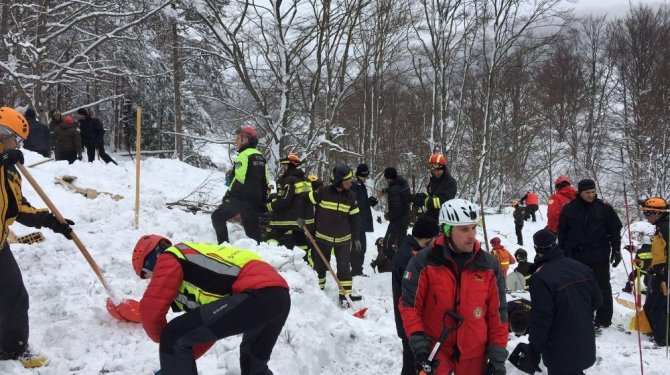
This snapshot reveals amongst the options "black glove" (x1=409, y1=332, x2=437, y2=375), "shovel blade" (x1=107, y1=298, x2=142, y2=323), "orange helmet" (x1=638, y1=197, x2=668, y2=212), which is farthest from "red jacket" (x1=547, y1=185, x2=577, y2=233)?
"shovel blade" (x1=107, y1=298, x2=142, y2=323)

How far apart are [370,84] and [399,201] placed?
44.7 feet

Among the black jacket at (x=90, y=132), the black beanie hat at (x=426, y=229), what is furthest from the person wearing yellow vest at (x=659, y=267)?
the black jacket at (x=90, y=132)

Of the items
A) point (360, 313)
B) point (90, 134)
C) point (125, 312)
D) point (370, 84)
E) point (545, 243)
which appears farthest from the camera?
point (370, 84)

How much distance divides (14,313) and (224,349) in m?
1.64

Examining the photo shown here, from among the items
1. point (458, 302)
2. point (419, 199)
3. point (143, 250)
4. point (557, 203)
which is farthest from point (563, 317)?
point (419, 199)

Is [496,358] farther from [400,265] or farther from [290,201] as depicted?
[290,201]

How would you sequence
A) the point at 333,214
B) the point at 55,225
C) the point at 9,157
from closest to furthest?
1. the point at 9,157
2. the point at 55,225
3. the point at 333,214

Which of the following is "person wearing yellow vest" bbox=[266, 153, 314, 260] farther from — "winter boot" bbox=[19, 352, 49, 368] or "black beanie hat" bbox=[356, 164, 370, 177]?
"winter boot" bbox=[19, 352, 49, 368]

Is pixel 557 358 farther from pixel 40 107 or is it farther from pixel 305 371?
pixel 40 107

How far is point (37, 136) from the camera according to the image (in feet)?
37.8

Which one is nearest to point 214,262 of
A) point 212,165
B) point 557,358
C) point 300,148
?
point 557,358

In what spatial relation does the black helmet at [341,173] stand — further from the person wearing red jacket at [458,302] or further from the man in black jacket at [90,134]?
the man in black jacket at [90,134]

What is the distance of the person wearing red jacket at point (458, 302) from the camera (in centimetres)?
317

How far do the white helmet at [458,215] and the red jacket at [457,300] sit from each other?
0.13 meters
